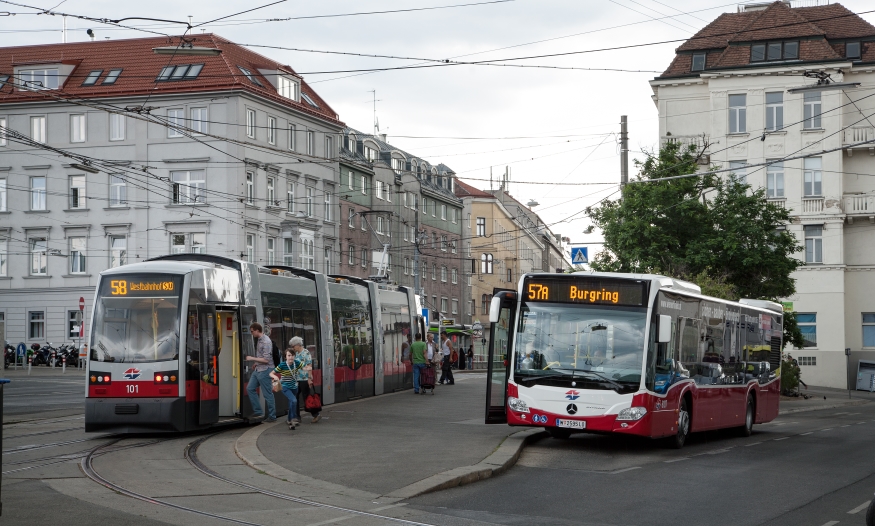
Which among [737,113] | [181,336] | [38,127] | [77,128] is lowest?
[181,336]

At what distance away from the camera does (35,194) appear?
202 feet

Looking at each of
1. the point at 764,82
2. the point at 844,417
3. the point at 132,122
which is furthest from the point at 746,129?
the point at 132,122

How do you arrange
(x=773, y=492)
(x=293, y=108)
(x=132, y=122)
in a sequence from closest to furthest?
(x=773, y=492), (x=132, y=122), (x=293, y=108)

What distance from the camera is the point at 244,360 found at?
2109cm

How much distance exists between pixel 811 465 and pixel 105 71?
51164 millimetres

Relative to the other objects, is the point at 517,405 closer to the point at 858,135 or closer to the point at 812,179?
the point at 812,179

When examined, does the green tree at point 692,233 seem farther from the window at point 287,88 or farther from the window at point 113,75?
the window at point 287,88

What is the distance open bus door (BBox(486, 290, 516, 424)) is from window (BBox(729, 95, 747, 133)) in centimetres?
3763

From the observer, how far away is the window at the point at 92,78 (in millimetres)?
60719

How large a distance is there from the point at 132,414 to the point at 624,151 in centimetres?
1898

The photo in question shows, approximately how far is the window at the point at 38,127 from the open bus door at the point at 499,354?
47.8 meters

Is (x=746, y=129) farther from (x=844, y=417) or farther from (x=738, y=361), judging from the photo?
(x=738, y=361)

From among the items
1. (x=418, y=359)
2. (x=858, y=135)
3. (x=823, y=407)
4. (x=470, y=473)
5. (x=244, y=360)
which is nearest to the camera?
(x=470, y=473)

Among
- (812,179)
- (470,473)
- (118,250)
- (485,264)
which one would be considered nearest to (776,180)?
(812,179)
